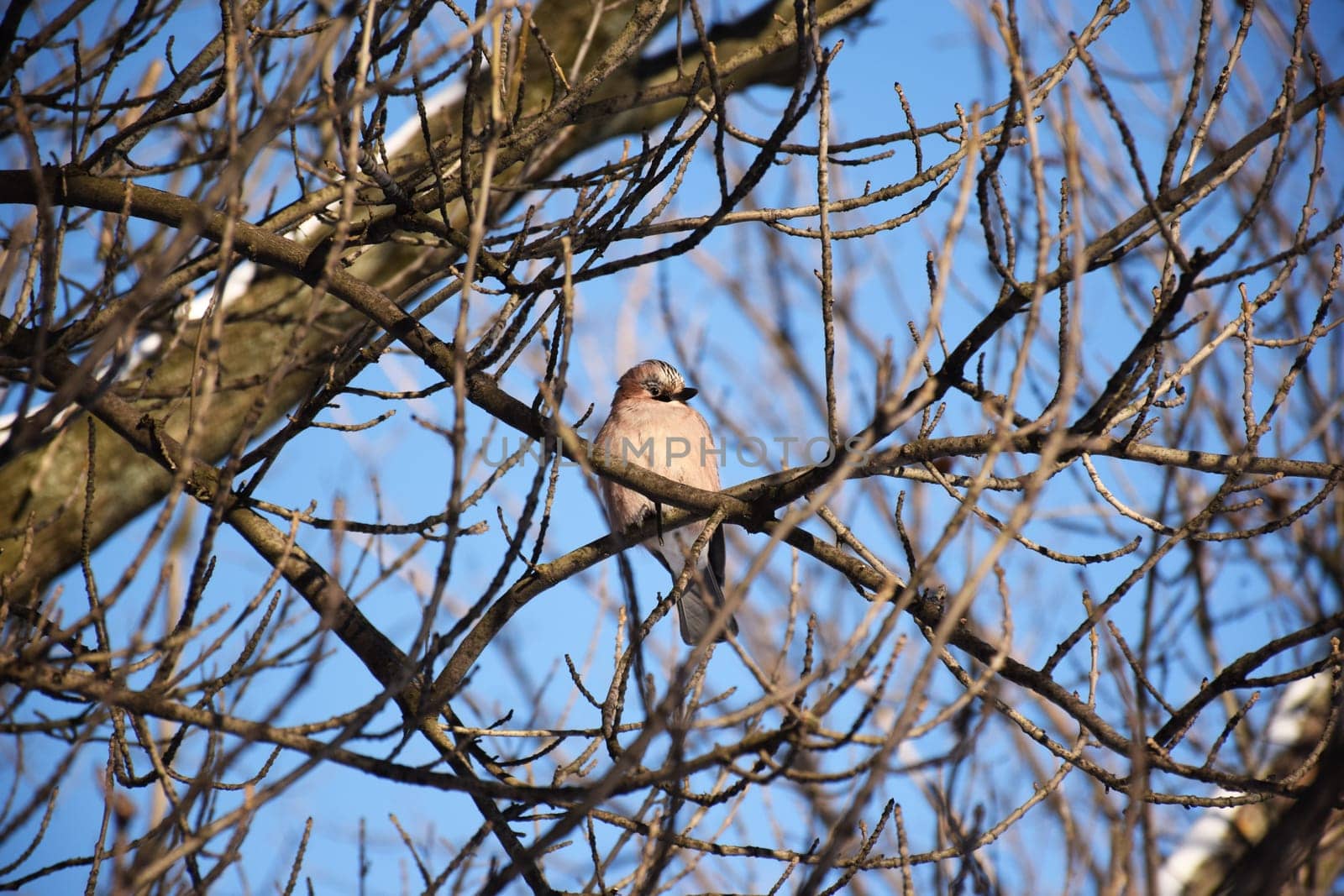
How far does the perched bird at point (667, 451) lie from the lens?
4.92 meters

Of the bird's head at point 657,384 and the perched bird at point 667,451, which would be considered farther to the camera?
the bird's head at point 657,384

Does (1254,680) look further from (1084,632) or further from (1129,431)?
(1129,431)

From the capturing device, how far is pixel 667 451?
5078 millimetres

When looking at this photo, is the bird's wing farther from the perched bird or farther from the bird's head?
the bird's head

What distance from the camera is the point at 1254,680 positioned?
92.8 inches

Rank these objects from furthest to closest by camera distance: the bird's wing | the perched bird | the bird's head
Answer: the bird's head → the bird's wing → the perched bird

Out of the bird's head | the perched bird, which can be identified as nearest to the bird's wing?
the perched bird

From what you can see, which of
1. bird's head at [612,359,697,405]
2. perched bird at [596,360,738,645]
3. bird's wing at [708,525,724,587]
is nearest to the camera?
perched bird at [596,360,738,645]

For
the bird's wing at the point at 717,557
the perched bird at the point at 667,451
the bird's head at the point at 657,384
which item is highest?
the bird's head at the point at 657,384

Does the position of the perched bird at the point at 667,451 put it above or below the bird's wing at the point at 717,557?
above

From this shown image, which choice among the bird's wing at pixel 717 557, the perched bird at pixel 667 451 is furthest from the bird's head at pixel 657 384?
the bird's wing at pixel 717 557

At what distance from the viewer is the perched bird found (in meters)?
4.92

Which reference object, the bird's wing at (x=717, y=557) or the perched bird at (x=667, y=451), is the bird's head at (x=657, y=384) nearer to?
the perched bird at (x=667, y=451)

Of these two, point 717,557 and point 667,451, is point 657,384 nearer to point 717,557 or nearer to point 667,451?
point 667,451
